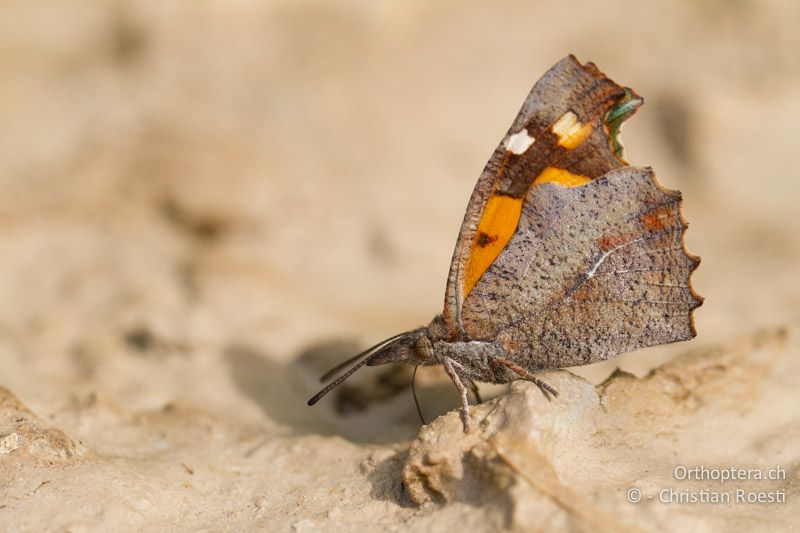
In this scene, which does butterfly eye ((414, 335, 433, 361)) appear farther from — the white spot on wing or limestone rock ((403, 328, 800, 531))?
the white spot on wing

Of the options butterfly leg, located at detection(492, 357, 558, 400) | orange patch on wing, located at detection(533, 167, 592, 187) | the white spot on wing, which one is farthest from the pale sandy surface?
the white spot on wing

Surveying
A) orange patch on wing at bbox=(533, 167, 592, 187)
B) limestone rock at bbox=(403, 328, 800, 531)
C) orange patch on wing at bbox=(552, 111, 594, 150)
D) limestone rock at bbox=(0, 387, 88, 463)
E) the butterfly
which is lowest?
limestone rock at bbox=(403, 328, 800, 531)

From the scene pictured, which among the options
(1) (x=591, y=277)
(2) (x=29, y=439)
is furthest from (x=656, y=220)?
(2) (x=29, y=439)

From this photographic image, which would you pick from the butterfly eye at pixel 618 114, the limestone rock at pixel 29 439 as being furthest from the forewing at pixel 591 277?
the limestone rock at pixel 29 439

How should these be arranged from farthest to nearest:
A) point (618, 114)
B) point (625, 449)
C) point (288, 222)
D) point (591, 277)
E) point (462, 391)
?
point (288, 222) → point (618, 114) → point (591, 277) → point (462, 391) → point (625, 449)

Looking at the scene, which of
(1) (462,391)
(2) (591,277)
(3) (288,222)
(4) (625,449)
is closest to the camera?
(4) (625,449)

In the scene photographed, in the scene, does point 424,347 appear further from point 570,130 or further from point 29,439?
point 29,439

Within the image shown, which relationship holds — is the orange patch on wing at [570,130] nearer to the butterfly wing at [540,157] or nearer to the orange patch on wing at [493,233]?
the butterfly wing at [540,157]
